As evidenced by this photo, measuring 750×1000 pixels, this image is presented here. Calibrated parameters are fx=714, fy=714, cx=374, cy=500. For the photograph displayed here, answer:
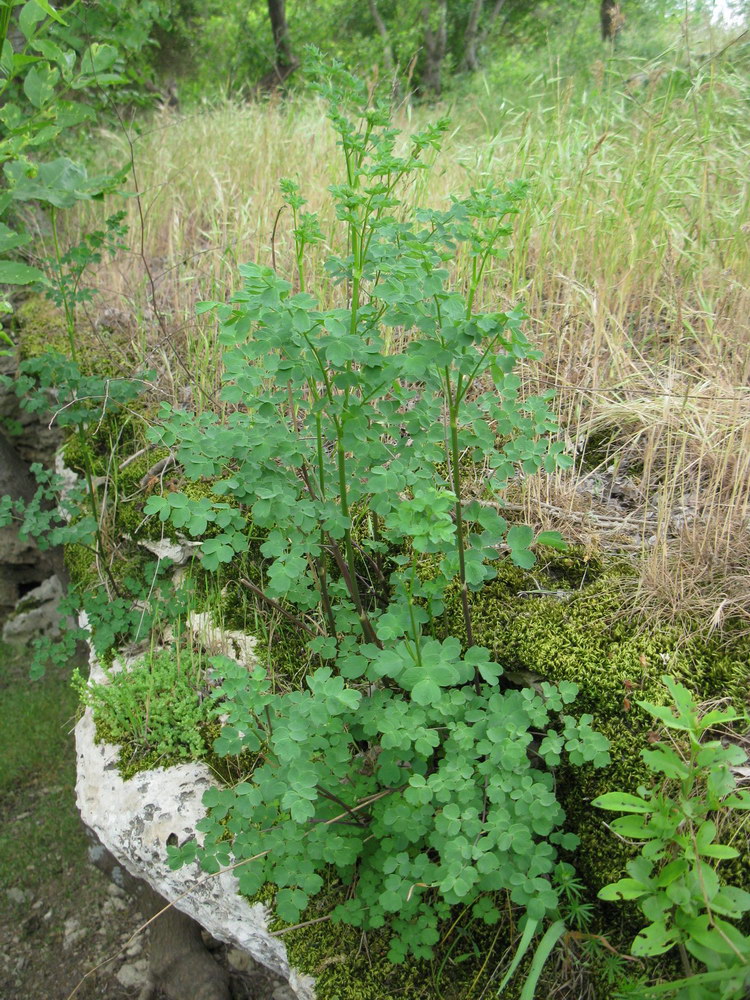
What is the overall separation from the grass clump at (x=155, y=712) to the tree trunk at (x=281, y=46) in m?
8.49

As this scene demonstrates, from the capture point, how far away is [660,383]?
7.96 ft

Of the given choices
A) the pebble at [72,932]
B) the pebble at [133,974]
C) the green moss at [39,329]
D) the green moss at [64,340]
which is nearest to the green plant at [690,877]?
the pebble at [133,974]

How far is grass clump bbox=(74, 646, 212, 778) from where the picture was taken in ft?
7.54

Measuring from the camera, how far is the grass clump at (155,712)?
7.54 feet

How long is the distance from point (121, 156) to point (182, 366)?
3.56 metres

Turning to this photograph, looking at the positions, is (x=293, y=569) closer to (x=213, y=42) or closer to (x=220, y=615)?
(x=220, y=615)

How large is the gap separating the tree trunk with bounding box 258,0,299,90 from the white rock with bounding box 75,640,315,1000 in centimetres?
882

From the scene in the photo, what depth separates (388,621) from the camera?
1.69m

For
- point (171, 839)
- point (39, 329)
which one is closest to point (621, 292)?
point (171, 839)

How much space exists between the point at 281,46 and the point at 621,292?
10915mm

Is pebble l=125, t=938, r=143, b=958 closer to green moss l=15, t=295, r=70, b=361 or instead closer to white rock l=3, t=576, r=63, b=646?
white rock l=3, t=576, r=63, b=646

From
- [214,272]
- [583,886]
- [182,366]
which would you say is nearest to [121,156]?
[214,272]

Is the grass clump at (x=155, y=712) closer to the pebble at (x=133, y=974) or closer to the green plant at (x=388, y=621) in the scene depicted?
the green plant at (x=388, y=621)

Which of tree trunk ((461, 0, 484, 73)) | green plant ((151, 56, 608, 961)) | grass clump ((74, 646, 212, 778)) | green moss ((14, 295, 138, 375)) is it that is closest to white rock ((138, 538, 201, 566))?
grass clump ((74, 646, 212, 778))
